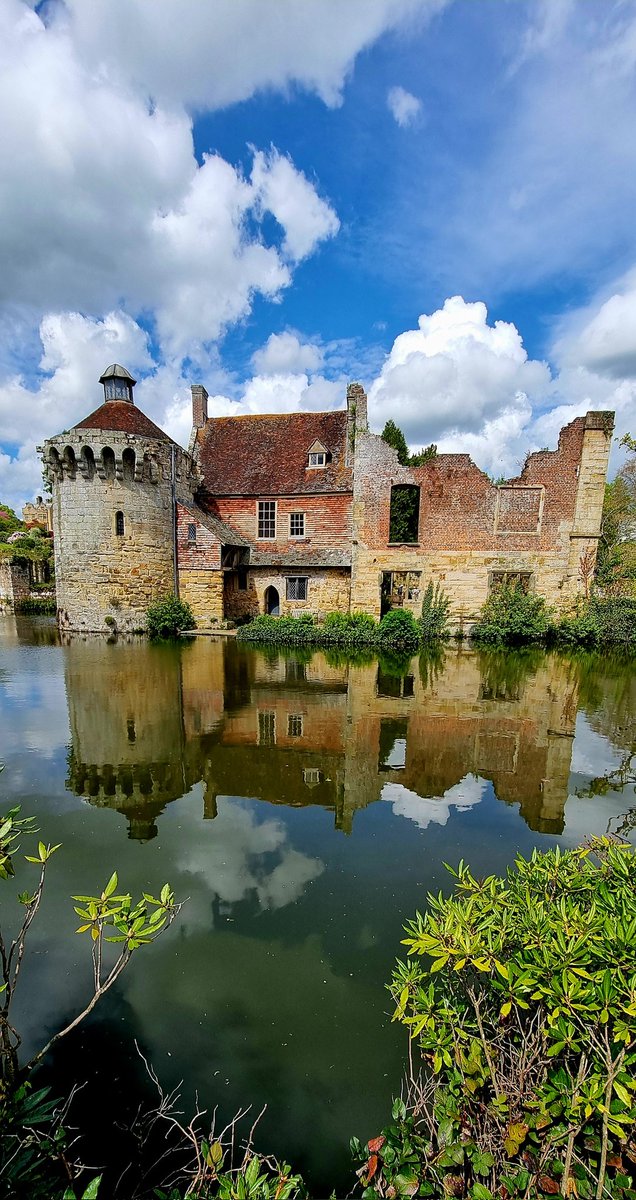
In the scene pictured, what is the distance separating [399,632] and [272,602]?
6.92 m

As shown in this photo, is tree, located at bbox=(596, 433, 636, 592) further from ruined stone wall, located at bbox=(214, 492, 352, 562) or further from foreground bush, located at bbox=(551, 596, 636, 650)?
ruined stone wall, located at bbox=(214, 492, 352, 562)

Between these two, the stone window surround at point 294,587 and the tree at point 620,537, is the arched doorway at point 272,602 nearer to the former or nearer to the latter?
the stone window surround at point 294,587

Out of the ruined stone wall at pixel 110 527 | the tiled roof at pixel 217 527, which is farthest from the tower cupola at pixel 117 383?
the tiled roof at pixel 217 527

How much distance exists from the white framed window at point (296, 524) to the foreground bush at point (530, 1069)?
2064 centimetres

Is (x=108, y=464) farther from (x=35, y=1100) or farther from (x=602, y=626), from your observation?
(x=602, y=626)

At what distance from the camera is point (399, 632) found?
18797mm

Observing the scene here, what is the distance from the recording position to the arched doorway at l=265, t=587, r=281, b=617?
2277 centimetres

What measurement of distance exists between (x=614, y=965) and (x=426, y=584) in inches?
772

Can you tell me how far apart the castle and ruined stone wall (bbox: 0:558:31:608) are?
10.7m

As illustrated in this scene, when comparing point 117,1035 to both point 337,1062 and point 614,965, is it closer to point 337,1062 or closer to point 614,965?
point 337,1062

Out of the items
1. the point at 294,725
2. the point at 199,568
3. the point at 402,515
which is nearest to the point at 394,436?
the point at 402,515

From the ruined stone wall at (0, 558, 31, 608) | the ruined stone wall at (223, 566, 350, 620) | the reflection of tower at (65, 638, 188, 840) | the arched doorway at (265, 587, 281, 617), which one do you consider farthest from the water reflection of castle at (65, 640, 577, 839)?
the ruined stone wall at (0, 558, 31, 608)

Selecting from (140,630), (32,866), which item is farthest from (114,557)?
(32,866)

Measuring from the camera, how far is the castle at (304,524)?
19.5 metres
